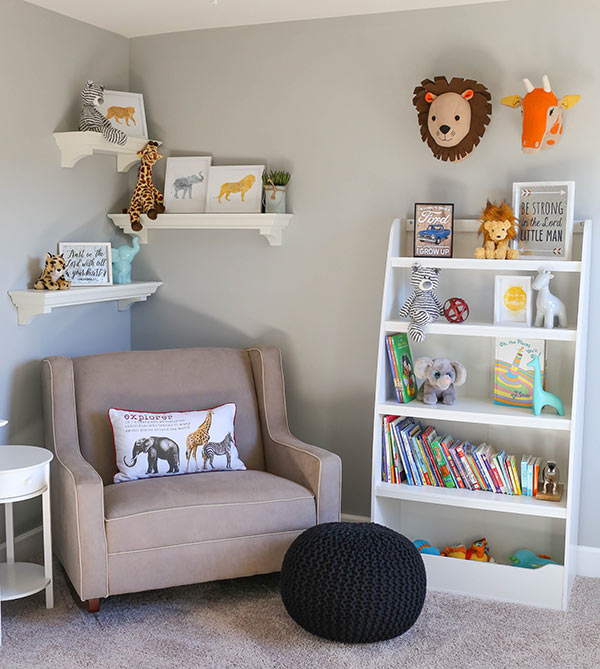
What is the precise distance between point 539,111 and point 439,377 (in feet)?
3.42

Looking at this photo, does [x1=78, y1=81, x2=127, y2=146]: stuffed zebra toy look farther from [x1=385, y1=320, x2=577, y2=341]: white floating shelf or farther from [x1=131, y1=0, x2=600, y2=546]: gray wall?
[x1=385, y1=320, x2=577, y2=341]: white floating shelf

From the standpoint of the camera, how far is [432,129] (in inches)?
123

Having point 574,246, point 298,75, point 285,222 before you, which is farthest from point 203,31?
point 574,246

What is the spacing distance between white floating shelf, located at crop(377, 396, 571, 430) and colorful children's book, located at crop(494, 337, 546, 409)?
0.05 meters

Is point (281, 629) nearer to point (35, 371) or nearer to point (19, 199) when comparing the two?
point (35, 371)

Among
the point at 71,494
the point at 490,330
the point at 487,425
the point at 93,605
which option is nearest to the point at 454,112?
the point at 490,330

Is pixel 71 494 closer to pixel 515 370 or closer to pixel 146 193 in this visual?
pixel 146 193

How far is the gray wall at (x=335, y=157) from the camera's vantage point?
311 centimetres

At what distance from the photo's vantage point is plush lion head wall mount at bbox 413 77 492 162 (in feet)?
10.1

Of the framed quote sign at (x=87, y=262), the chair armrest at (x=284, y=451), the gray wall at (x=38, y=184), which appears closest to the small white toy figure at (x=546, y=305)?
the chair armrest at (x=284, y=451)

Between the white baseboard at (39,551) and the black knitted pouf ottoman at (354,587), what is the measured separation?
0.92 meters

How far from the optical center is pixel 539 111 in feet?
9.65

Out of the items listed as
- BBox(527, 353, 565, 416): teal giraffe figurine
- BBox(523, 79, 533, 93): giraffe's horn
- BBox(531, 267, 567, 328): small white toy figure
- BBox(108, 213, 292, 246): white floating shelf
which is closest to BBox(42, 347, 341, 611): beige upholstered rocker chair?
BBox(108, 213, 292, 246): white floating shelf

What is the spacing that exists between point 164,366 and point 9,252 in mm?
754
